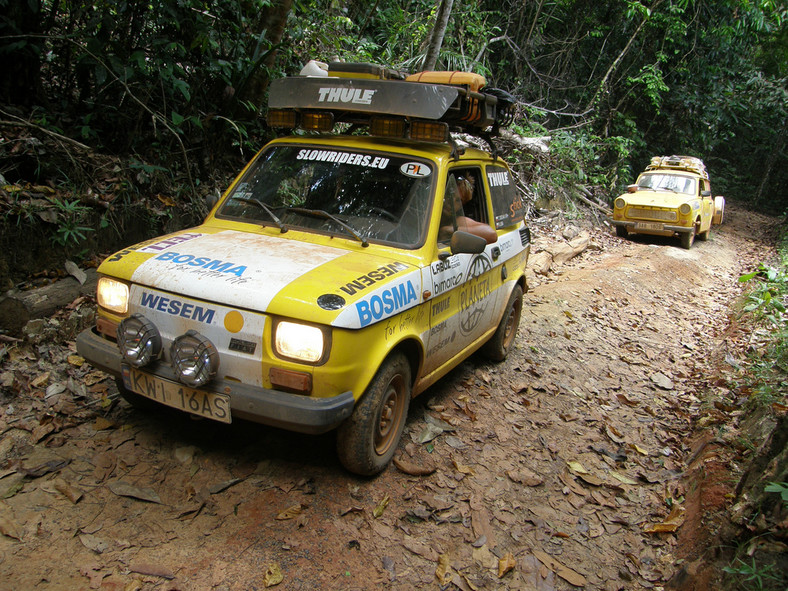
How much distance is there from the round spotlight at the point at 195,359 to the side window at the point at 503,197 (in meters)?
2.80

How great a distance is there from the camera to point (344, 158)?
3877mm

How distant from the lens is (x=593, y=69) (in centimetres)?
1752

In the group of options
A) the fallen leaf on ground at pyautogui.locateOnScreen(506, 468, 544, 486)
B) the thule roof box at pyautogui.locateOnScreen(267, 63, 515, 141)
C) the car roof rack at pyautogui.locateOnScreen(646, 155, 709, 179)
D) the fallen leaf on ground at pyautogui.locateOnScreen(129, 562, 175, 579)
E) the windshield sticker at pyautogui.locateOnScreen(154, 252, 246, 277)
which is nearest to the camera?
the fallen leaf on ground at pyautogui.locateOnScreen(129, 562, 175, 579)

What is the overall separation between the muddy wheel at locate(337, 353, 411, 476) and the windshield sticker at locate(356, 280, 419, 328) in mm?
322

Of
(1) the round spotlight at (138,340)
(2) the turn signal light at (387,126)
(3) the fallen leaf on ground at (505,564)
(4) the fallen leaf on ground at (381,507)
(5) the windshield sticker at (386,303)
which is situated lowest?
(3) the fallen leaf on ground at (505,564)

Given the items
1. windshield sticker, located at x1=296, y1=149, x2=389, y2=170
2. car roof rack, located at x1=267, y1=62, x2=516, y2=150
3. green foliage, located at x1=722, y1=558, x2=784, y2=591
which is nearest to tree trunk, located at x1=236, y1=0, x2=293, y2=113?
car roof rack, located at x1=267, y1=62, x2=516, y2=150

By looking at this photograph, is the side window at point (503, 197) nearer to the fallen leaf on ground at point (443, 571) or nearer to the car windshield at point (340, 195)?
the car windshield at point (340, 195)

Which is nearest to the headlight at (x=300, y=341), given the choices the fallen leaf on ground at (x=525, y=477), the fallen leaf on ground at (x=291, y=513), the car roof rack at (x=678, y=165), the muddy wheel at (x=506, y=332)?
the fallen leaf on ground at (x=291, y=513)

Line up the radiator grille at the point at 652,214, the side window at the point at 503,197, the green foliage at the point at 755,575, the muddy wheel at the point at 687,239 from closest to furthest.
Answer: the green foliage at the point at 755,575 → the side window at the point at 503,197 → the radiator grille at the point at 652,214 → the muddy wheel at the point at 687,239

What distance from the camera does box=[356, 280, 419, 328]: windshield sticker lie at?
2.84 metres

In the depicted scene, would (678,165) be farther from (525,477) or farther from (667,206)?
(525,477)

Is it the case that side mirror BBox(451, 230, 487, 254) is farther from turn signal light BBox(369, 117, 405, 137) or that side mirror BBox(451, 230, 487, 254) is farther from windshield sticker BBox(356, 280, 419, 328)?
turn signal light BBox(369, 117, 405, 137)

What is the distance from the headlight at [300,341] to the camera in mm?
2713

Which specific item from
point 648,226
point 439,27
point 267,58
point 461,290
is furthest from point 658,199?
point 461,290
